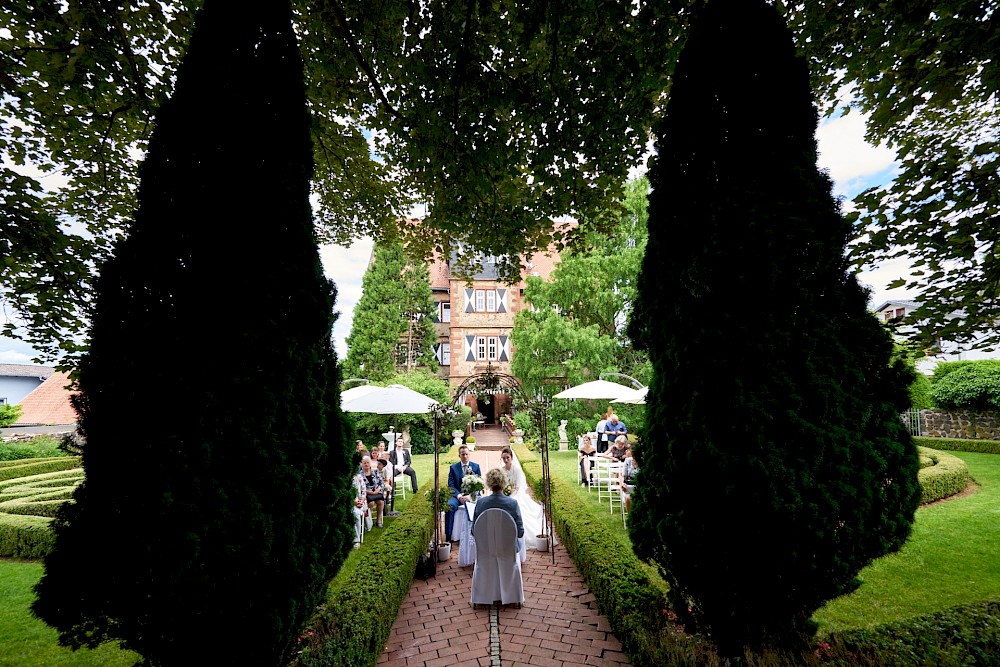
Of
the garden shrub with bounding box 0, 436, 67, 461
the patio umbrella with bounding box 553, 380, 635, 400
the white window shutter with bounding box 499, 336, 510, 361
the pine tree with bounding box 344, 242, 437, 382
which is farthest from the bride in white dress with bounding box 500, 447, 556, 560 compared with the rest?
the garden shrub with bounding box 0, 436, 67, 461

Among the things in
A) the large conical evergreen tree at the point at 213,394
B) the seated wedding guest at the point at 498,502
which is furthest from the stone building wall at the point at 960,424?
the large conical evergreen tree at the point at 213,394

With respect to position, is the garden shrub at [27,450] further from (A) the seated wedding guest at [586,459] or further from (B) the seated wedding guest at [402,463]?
(A) the seated wedding guest at [586,459]

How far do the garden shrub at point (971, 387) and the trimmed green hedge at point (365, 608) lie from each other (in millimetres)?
23741

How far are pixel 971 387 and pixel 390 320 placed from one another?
1108 inches

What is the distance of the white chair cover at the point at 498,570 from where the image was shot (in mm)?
5227

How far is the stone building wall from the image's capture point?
18.0 meters

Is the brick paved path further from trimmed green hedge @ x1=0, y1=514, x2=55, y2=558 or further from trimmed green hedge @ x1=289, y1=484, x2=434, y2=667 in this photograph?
trimmed green hedge @ x1=0, y1=514, x2=55, y2=558

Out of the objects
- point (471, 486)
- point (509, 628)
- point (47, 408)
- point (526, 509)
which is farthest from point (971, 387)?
point (47, 408)

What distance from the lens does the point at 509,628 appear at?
15.6 feet

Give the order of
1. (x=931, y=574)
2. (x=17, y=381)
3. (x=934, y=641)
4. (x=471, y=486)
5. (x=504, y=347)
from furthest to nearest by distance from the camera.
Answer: (x=17, y=381)
(x=504, y=347)
(x=471, y=486)
(x=931, y=574)
(x=934, y=641)

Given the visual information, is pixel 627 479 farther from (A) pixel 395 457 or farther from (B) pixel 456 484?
(A) pixel 395 457

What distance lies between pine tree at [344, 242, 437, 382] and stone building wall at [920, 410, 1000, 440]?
26.1 meters

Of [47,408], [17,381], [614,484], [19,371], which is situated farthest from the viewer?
[19,371]

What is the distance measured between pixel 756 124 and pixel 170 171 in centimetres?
391
